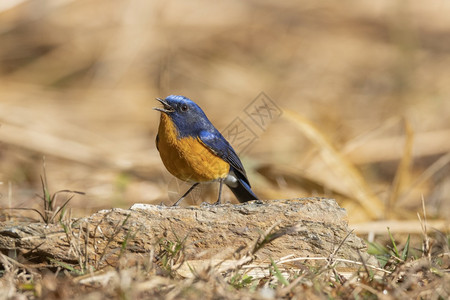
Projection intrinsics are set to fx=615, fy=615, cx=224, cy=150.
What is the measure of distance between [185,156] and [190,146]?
110 millimetres

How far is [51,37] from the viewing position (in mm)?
10719

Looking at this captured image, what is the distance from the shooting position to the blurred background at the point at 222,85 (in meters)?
7.03

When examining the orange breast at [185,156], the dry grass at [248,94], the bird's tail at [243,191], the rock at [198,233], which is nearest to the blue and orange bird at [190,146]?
the orange breast at [185,156]

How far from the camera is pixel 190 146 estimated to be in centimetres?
458

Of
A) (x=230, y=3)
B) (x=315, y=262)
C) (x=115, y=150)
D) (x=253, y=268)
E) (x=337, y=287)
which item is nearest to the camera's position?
(x=337, y=287)

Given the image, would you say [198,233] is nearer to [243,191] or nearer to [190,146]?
[190,146]

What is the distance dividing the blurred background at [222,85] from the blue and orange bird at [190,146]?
132 centimetres

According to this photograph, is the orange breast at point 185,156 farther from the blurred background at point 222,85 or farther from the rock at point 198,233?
the blurred background at point 222,85

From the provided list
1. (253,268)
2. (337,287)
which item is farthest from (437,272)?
(253,268)

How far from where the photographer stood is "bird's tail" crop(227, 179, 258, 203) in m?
5.20

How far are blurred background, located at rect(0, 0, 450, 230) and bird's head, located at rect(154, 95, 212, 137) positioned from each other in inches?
59.8

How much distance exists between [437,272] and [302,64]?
27.4 feet

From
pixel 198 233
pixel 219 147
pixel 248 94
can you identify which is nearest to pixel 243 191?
pixel 219 147

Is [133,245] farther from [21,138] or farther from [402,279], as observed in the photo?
[21,138]
